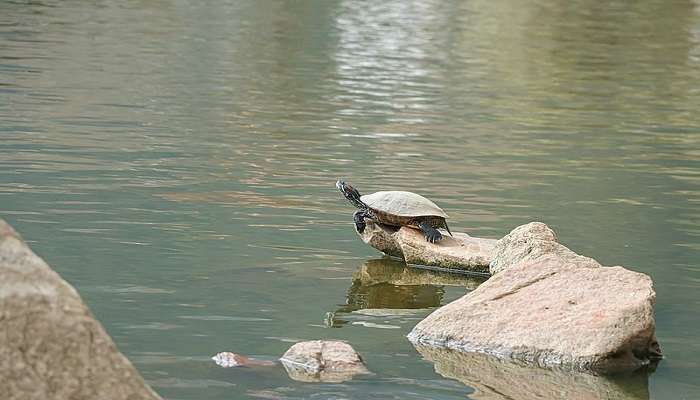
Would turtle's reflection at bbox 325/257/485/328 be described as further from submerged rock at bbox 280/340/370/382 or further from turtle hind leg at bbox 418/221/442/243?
submerged rock at bbox 280/340/370/382

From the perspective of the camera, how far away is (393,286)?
10.5m

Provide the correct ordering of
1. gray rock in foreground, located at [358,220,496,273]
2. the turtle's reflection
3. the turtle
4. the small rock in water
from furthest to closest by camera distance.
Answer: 1. the turtle
2. gray rock in foreground, located at [358,220,496,273]
3. the turtle's reflection
4. the small rock in water

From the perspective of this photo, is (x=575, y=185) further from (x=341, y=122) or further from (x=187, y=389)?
(x=187, y=389)

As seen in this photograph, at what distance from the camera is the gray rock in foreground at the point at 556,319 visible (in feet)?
27.0

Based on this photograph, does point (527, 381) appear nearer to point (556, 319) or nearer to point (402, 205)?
point (556, 319)

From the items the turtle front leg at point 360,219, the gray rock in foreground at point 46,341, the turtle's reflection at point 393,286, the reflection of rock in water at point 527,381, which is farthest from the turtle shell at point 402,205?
the gray rock in foreground at point 46,341

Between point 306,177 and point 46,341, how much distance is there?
394 inches

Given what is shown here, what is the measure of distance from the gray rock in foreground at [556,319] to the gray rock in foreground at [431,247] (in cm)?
166

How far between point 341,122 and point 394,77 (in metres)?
7.50

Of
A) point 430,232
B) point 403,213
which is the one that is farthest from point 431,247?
point 403,213

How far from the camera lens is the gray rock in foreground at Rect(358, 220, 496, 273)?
10930 millimetres

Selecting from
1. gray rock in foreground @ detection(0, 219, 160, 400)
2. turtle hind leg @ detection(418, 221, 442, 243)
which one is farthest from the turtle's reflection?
gray rock in foreground @ detection(0, 219, 160, 400)

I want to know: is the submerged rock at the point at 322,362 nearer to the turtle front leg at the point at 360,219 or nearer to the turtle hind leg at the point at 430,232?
the turtle hind leg at the point at 430,232

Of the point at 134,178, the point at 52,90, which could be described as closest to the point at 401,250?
the point at 134,178
